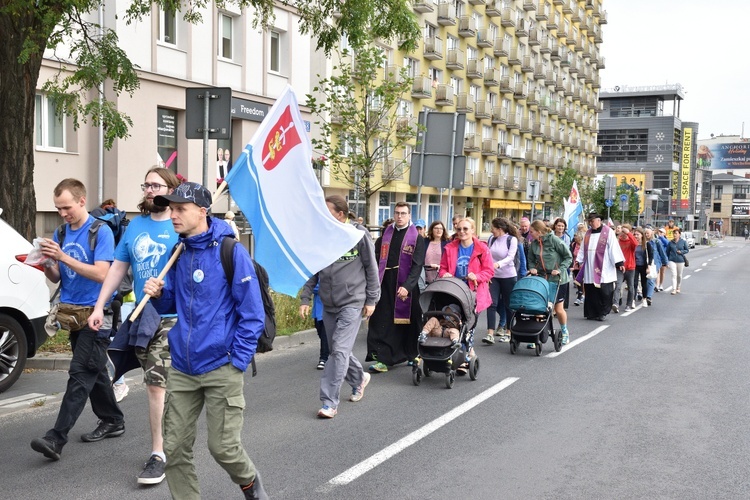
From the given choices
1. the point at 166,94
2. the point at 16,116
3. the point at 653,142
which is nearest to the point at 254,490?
the point at 16,116

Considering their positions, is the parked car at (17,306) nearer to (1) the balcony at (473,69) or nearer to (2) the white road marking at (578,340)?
(2) the white road marking at (578,340)

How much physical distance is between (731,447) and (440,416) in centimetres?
237

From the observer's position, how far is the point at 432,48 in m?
46.1

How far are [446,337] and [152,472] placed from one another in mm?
4073

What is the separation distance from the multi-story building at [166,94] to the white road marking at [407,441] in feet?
44.7

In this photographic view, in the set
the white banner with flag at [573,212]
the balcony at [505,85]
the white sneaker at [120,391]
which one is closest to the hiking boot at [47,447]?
the white sneaker at [120,391]

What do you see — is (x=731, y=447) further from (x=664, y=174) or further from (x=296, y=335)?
(x=664, y=174)

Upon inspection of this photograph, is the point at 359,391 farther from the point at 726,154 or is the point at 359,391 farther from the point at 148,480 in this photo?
the point at 726,154

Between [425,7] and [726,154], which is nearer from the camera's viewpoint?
[425,7]

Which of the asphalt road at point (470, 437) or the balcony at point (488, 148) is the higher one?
the balcony at point (488, 148)

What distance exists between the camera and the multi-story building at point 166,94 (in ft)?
66.1

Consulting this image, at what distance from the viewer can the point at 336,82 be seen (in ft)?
55.9

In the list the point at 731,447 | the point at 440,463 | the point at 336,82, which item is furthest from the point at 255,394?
the point at 336,82

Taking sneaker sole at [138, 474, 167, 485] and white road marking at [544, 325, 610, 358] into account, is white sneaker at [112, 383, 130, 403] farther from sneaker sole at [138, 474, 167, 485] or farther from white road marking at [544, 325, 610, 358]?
white road marking at [544, 325, 610, 358]
